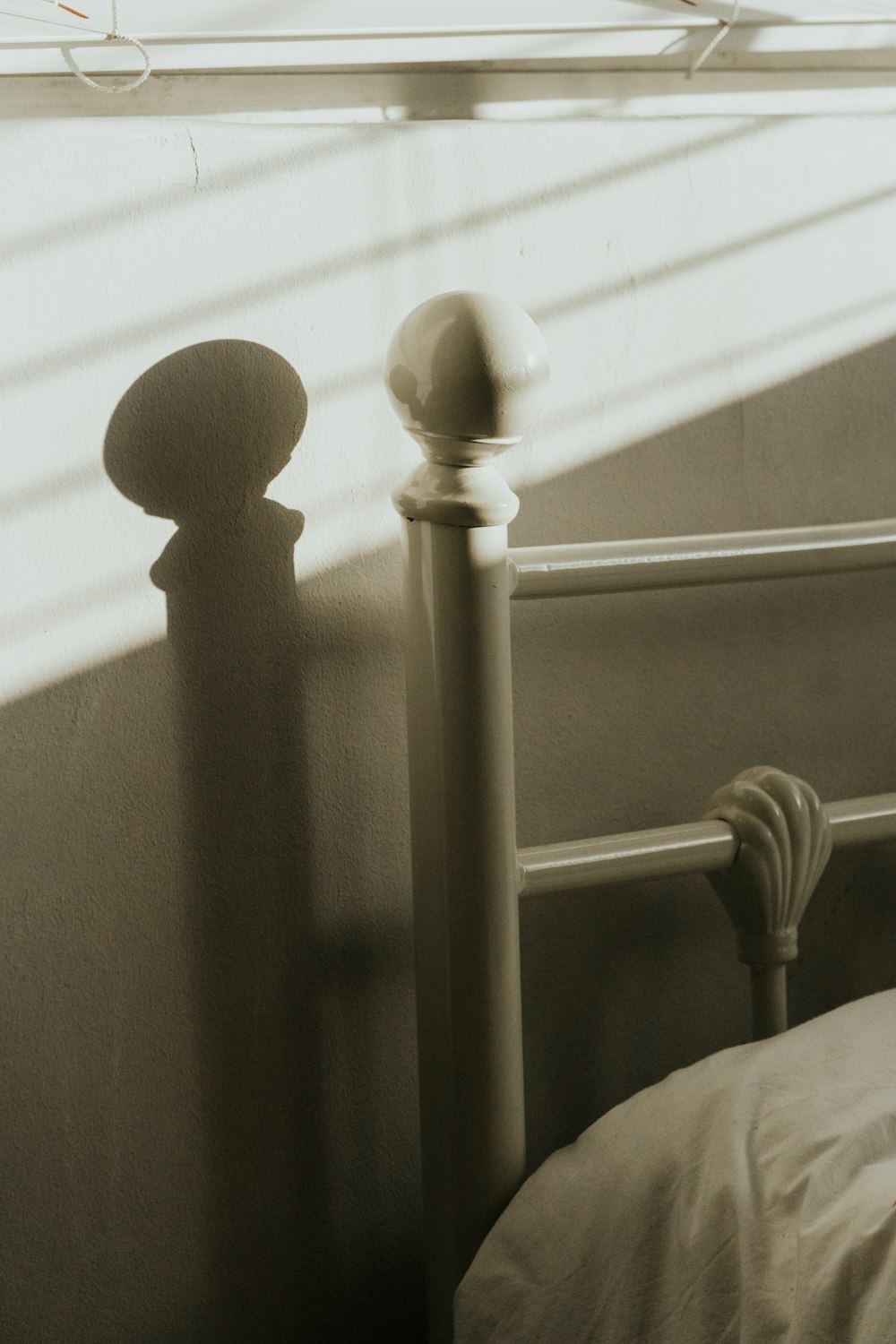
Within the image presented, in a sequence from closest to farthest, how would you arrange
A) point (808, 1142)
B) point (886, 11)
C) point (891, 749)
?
point (808, 1142)
point (886, 11)
point (891, 749)

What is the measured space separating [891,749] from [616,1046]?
0.36 meters

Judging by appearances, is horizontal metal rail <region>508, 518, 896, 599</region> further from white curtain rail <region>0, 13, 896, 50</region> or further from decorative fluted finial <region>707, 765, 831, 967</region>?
white curtain rail <region>0, 13, 896, 50</region>

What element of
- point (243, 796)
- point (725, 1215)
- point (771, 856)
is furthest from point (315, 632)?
point (725, 1215)

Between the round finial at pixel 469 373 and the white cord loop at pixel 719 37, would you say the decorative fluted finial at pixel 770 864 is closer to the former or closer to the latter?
the round finial at pixel 469 373

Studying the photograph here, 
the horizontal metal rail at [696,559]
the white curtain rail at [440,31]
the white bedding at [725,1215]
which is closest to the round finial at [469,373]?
the horizontal metal rail at [696,559]

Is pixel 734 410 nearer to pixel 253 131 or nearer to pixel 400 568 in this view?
pixel 400 568

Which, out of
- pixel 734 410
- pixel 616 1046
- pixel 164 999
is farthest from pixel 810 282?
pixel 164 999

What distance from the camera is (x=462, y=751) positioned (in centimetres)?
84

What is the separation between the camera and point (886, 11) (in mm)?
1003

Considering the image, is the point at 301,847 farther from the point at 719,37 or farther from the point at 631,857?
the point at 719,37

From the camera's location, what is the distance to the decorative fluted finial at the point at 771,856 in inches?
36.8

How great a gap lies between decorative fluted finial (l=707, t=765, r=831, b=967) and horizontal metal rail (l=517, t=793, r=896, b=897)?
2 cm

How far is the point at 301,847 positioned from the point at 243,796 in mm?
61

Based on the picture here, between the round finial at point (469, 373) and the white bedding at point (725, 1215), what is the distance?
446 millimetres
